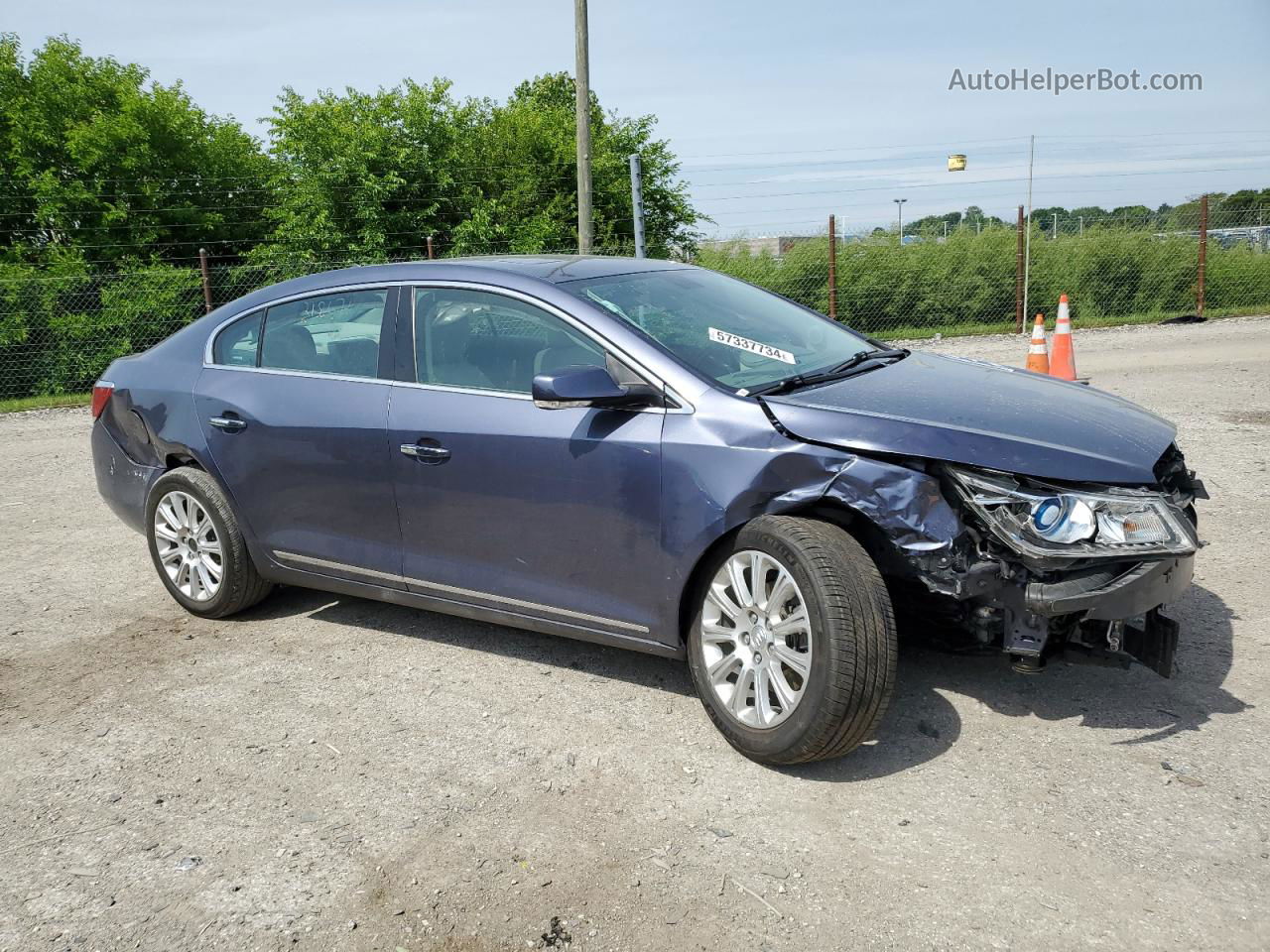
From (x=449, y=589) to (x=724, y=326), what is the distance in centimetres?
151

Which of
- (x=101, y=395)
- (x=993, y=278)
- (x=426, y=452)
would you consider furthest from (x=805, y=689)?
(x=993, y=278)

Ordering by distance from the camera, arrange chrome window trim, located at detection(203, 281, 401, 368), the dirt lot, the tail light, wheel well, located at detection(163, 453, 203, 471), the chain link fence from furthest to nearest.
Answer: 1. the chain link fence
2. the tail light
3. wheel well, located at detection(163, 453, 203, 471)
4. chrome window trim, located at detection(203, 281, 401, 368)
5. the dirt lot

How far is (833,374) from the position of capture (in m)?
4.14

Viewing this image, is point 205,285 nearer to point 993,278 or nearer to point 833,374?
point 993,278

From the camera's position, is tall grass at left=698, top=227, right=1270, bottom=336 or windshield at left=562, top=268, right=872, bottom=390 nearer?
windshield at left=562, top=268, right=872, bottom=390

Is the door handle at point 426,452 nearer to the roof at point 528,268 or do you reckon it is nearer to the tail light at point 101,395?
the roof at point 528,268

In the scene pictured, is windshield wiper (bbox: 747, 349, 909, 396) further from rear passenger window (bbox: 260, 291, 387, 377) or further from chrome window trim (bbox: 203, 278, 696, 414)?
rear passenger window (bbox: 260, 291, 387, 377)

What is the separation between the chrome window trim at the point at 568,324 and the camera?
3775 mm

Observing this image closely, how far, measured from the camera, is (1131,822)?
3.09 m

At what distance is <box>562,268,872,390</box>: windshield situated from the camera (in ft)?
13.1

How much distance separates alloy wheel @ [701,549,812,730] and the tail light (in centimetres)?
349

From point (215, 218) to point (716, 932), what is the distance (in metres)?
20.3

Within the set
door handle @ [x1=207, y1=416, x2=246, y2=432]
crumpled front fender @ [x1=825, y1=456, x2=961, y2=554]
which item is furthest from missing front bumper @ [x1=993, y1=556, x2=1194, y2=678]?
door handle @ [x1=207, y1=416, x2=246, y2=432]

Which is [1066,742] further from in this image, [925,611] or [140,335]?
[140,335]
